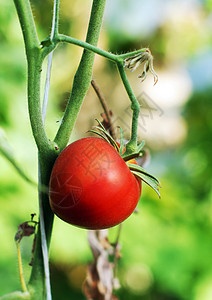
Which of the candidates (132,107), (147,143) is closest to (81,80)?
(132,107)


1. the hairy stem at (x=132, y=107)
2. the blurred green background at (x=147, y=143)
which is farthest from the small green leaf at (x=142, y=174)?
the blurred green background at (x=147, y=143)

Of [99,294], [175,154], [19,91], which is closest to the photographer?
[99,294]

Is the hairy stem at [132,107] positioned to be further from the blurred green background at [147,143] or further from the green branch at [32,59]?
the blurred green background at [147,143]

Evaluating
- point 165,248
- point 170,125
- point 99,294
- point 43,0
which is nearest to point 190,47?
point 170,125

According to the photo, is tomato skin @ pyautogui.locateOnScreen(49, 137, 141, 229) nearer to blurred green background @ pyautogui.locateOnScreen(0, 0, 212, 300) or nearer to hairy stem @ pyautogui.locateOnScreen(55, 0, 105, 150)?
hairy stem @ pyautogui.locateOnScreen(55, 0, 105, 150)

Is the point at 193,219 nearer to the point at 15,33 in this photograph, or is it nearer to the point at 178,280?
the point at 178,280

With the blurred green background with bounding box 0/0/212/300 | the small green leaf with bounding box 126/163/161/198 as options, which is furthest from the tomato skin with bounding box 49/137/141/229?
the blurred green background with bounding box 0/0/212/300
